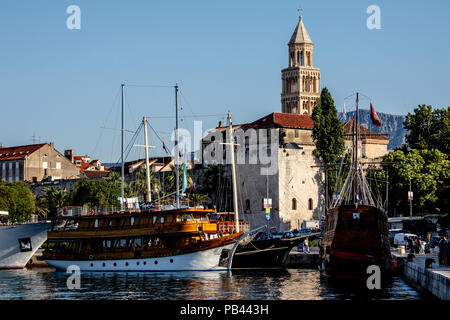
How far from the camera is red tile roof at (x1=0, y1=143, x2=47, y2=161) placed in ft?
371

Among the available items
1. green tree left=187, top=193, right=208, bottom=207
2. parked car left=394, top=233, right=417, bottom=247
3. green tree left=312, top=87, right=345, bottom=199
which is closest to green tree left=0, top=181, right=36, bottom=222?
green tree left=187, top=193, right=208, bottom=207

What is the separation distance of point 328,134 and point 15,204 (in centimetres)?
3210

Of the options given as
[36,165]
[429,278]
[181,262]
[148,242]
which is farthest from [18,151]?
[429,278]

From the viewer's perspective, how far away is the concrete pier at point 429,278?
27.5 m

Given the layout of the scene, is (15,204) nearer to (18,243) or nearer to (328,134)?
(18,243)

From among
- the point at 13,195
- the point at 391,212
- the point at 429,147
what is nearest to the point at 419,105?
the point at 429,147

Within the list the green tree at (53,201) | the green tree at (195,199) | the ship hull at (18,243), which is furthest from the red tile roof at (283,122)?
the ship hull at (18,243)

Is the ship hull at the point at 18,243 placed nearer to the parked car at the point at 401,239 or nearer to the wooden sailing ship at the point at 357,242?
the wooden sailing ship at the point at 357,242

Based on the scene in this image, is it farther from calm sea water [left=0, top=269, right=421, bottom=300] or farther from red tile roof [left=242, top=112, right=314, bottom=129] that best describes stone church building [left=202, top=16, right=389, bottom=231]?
calm sea water [left=0, top=269, right=421, bottom=300]

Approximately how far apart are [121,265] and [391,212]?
127ft

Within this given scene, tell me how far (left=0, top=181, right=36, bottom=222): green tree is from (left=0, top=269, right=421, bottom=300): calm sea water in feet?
93.3

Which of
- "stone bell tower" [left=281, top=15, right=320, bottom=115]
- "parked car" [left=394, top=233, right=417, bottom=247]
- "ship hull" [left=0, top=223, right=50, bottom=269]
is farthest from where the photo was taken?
"stone bell tower" [left=281, top=15, right=320, bottom=115]

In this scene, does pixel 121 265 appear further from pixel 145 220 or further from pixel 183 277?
pixel 183 277
